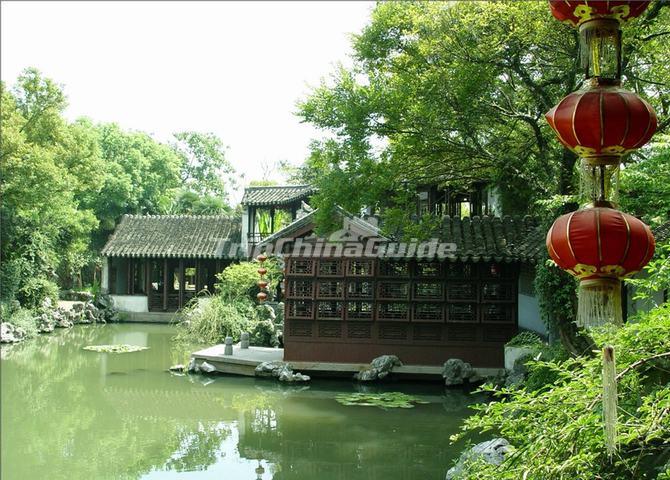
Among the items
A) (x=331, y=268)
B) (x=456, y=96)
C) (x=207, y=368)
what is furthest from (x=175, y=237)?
(x=456, y=96)

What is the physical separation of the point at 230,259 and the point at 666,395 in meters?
17.0

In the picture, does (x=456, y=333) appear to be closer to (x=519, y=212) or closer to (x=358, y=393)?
(x=358, y=393)

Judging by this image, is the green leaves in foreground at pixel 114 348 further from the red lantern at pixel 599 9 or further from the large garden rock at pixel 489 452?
the red lantern at pixel 599 9

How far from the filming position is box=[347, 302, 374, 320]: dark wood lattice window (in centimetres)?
1047

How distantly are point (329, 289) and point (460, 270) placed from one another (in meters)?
2.07

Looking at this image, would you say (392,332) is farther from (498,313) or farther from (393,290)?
(498,313)

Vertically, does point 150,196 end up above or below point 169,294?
above

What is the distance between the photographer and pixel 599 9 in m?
2.56

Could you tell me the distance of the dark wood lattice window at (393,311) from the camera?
34.1ft

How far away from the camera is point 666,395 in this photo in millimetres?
2604

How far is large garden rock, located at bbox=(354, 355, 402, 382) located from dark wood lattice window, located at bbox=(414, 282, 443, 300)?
1.03 m

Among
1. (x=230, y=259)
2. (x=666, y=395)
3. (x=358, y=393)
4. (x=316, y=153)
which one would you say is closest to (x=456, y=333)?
(x=358, y=393)

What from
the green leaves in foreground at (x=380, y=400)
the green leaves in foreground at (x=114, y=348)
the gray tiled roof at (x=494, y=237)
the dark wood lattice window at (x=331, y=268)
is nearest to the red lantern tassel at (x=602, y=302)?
the green leaves in foreground at (x=380, y=400)

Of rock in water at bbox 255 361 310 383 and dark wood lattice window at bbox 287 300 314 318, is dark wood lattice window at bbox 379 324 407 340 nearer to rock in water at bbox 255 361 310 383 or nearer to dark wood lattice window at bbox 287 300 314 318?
dark wood lattice window at bbox 287 300 314 318
